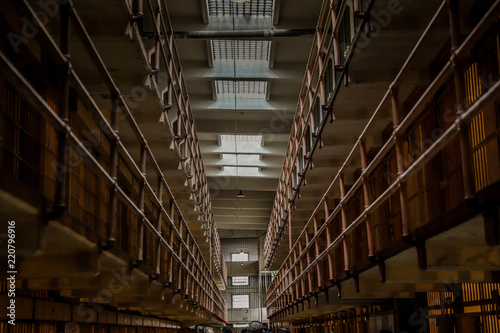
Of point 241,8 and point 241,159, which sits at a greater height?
point 241,8

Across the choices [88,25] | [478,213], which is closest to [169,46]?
[88,25]

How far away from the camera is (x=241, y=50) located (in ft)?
56.4

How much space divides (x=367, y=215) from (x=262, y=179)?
70.3ft

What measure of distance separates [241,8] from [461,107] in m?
12.2

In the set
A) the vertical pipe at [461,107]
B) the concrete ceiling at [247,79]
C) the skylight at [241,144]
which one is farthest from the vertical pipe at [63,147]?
the skylight at [241,144]

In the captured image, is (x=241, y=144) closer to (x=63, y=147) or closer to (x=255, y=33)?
(x=255, y=33)

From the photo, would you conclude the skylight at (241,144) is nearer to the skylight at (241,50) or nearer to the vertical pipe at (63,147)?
the skylight at (241,50)

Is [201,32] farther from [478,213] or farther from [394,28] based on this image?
[478,213]

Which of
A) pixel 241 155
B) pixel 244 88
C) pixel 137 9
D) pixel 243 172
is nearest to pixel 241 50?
pixel 244 88

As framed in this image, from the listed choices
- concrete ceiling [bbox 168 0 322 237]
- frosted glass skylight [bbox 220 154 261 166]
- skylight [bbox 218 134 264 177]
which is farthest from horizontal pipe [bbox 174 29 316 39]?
frosted glass skylight [bbox 220 154 261 166]

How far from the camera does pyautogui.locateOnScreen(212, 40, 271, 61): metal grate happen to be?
16.9 meters

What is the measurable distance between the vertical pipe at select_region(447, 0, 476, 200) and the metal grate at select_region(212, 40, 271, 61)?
13.1 metres

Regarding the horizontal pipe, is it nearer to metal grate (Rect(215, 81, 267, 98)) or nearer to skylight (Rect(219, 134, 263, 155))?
metal grate (Rect(215, 81, 267, 98))

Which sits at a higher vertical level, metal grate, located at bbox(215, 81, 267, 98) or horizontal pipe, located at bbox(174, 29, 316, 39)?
metal grate, located at bbox(215, 81, 267, 98)
